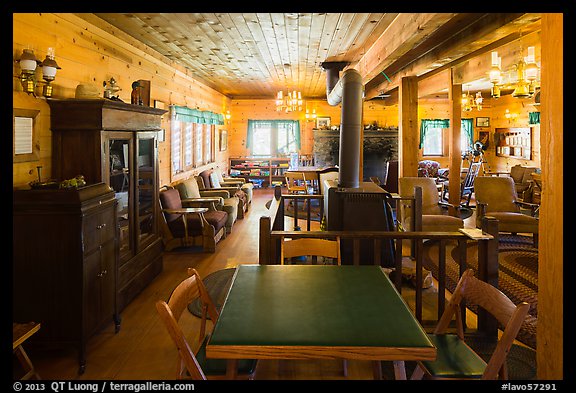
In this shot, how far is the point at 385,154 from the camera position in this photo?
1128cm

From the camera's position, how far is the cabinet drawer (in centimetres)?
267

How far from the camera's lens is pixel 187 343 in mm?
1848

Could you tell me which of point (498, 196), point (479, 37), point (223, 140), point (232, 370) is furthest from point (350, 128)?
point (223, 140)

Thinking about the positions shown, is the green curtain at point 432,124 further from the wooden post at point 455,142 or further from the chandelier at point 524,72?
the chandelier at point 524,72

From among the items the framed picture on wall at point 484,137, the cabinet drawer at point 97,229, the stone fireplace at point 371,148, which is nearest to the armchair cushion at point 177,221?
the cabinet drawer at point 97,229

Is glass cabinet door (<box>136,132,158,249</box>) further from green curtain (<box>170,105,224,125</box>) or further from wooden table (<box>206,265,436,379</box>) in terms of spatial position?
wooden table (<box>206,265,436,379</box>)

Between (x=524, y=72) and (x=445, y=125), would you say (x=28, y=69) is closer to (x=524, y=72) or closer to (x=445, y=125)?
(x=524, y=72)

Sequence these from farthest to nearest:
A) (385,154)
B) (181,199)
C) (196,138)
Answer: (385,154) → (196,138) → (181,199)

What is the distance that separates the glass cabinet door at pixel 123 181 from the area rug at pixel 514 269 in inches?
119
